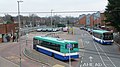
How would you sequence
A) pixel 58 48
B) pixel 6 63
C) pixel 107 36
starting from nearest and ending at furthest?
1. pixel 6 63
2. pixel 58 48
3. pixel 107 36

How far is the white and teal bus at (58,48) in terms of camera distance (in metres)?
32.7

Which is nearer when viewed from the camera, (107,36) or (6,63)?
(6,63)

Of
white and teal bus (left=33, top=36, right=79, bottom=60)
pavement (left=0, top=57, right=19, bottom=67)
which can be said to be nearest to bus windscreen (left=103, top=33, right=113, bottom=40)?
white and teal bus (left=33, top=36, right=79, bottom=60)

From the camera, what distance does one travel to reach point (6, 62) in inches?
1309

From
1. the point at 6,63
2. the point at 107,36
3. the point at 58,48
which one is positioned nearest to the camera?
the point at 6,63

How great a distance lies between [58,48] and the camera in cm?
3378

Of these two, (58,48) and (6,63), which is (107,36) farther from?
(6,63)

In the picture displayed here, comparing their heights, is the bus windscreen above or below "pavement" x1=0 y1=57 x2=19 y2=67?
above

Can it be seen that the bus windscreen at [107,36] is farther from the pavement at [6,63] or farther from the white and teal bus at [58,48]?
the pavement at [6,63]

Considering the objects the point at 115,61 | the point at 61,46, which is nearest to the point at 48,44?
the point at 61,46

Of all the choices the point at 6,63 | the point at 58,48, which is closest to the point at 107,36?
the point at 58,48

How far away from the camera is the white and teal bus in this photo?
32.7 meters

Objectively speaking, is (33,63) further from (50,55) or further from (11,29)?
(11,29)

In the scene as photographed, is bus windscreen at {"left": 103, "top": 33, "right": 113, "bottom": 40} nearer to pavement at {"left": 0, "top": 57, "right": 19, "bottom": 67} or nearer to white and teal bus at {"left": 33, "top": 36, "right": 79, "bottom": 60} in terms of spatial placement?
white and teal bus at {"left": 33, "top": 36, "right": 79, "bottom": 60}
